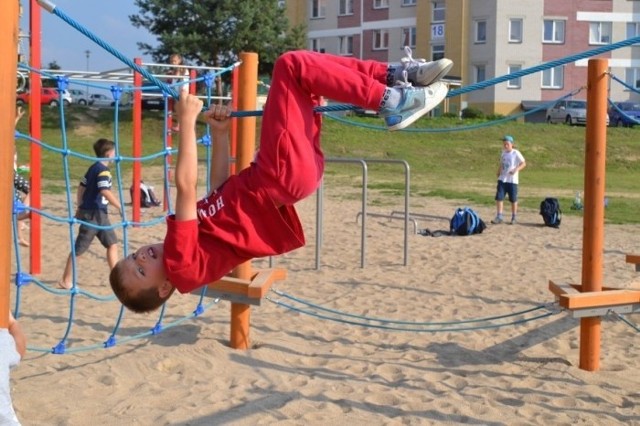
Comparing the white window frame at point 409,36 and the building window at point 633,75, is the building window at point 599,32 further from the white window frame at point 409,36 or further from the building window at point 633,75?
the white window frame at point 409,36

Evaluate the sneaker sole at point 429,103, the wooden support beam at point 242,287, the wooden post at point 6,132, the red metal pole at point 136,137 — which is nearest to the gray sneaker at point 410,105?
the sneaker sole at point 429,103

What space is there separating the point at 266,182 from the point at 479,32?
42603 mm

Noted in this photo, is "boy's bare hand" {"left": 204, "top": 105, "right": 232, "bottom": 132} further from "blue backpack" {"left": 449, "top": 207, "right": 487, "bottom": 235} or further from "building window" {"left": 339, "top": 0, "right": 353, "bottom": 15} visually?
"building window" {"left": 339, "top": 0, "right": 353, "bottom": 15}

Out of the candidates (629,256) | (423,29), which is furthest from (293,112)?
(423,29)

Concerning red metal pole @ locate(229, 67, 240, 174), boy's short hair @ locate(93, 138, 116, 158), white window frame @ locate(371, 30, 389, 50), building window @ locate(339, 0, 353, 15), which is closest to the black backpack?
red metal pole @ locate(229, 67, 240, 174)

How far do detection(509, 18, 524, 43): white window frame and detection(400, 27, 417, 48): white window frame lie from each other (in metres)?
5.40

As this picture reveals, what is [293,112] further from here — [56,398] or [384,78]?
[56,398]

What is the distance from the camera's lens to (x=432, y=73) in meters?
3.81

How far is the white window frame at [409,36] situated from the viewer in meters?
47.1

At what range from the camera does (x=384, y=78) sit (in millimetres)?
3830

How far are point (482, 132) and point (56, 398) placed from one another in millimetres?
26677

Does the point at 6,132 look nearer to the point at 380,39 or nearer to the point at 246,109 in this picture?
the point at 246,109

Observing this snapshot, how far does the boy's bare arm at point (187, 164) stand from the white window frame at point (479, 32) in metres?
42.0

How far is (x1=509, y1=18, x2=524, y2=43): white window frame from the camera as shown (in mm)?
43812
